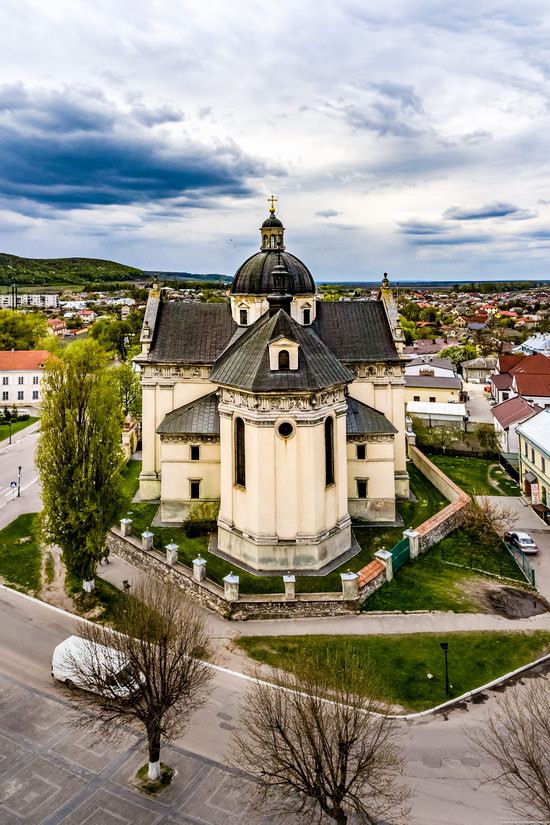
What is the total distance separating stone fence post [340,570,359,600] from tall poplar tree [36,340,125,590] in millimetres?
11277

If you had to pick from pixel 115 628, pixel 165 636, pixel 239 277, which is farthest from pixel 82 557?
pixel 239 277

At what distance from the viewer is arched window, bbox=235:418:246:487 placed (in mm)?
27844

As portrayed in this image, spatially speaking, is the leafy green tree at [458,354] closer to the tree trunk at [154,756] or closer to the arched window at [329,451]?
the arched window at [329,451]

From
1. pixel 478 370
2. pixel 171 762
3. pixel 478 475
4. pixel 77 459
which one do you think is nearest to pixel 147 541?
pixel 77 459

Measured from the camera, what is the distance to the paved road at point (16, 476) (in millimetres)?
38375

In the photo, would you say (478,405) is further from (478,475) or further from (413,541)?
(413,541)

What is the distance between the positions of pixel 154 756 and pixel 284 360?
16.7 meters

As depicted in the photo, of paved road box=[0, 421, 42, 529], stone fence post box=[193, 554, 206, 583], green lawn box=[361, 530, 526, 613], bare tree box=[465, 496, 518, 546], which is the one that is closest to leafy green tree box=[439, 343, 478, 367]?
bare tree box=[465, 496, 518, 546]

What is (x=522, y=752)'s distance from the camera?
12156 mm

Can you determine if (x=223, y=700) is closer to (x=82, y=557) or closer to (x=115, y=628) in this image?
(x=115, y=628)

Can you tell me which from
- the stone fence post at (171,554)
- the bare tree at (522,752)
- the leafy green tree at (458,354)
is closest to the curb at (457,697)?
the bare tree at (522,752)

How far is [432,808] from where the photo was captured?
49.0 feet

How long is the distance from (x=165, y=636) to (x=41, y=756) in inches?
238

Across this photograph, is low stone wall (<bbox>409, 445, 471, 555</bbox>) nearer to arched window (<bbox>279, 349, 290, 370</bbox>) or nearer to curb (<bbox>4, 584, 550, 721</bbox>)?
curb (<bbox>4, 584, 550, 721</bbox>)
